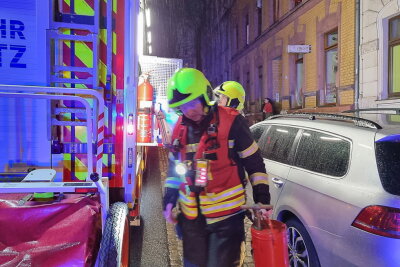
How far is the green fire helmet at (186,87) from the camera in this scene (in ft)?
7.45

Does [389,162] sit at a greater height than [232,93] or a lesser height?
lesser

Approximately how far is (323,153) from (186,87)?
163 centimetres

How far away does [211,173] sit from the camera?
7.67 ft

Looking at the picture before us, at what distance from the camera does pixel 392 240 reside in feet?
7.52

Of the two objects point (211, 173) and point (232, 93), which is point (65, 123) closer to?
point (211, 173)

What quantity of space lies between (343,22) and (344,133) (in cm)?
1016

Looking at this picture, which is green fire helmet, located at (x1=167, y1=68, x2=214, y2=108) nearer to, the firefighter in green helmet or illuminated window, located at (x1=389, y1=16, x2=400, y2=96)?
the firefighter in green helmet

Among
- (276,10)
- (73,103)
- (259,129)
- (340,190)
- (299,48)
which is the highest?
(276,10)

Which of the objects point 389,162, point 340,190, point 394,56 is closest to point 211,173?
point 340,190

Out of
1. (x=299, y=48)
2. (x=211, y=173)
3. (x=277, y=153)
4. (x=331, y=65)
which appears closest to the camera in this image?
(x=211, y=173)

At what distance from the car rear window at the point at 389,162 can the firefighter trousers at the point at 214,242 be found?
1082 mm

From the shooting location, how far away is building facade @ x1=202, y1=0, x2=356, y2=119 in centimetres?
1173

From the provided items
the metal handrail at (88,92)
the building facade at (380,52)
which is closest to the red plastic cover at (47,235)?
the metal handrail at (88,92)

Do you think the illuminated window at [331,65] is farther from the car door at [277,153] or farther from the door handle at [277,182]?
the door handle at [277,182]
